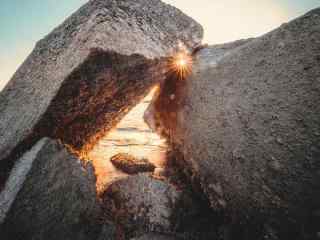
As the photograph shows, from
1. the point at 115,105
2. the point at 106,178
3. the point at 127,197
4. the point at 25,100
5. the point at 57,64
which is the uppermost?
the point at 57,64

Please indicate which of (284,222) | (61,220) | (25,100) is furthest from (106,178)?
(284,222)

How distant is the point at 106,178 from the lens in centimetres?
196

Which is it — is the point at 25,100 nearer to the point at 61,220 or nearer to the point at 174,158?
the point at 61,220

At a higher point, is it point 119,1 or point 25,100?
point 119,1

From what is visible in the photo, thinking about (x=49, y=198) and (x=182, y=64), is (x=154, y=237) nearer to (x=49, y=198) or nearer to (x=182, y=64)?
(x=49, y=198)

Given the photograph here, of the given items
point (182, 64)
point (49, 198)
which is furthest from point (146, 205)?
point (182, 64)

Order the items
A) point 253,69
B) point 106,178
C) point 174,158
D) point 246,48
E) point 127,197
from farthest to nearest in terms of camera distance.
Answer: point 174,158
point 106,178
point 127,197
point 246,48
point 253,69

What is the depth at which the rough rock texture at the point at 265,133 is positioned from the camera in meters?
0.99

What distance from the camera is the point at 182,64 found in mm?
1787

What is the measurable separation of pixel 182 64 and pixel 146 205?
47.5 inches

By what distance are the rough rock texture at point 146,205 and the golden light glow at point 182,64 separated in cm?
97

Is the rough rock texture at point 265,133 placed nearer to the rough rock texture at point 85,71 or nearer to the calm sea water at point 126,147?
the rough rock texture at point 85,71

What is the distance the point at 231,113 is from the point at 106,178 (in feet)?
4.37

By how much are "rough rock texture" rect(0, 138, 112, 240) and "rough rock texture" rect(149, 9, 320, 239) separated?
84cm
